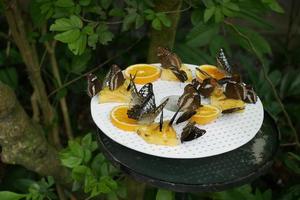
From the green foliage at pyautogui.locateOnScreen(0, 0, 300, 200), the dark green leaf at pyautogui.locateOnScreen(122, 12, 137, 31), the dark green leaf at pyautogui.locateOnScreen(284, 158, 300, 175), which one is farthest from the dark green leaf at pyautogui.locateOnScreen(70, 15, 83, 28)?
the dark green leaf at pyautogui.locateOnScreen(284, 158, 300, 175)

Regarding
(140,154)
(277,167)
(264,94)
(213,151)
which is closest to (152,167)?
(140,154)

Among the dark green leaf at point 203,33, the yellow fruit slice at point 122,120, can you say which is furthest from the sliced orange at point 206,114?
the dark green leaf at point 203,33

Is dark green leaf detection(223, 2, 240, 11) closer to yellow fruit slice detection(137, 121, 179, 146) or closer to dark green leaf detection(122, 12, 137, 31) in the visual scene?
dark green leaf detection(122, 12, 137, 31)

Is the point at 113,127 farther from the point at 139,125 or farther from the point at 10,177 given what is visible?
the point at 10,177

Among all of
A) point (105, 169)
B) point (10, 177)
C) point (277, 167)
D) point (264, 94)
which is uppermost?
point (105, 169)

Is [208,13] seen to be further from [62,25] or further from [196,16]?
[62,25]

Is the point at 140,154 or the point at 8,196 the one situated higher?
the point at 140,154

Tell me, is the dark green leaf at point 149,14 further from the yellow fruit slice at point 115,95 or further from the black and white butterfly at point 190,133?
the black and white butterfly at point 190,133
